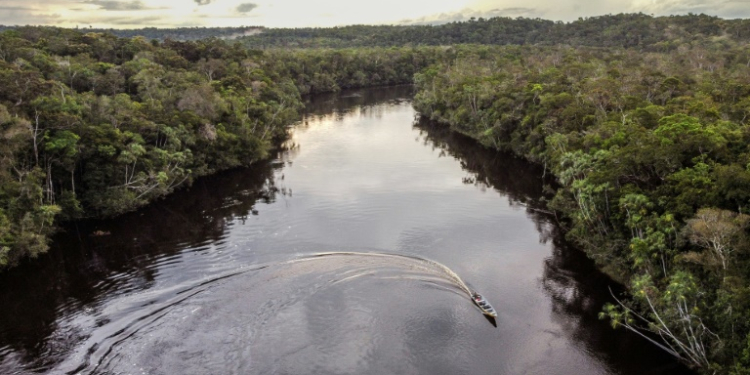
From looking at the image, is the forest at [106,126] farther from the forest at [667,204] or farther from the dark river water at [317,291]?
the forest at [667,204]

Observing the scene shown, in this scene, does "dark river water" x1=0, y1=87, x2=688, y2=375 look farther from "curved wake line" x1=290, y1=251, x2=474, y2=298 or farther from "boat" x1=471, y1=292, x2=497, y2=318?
"boat" x1=471, y1=292, x2=497, y2=318

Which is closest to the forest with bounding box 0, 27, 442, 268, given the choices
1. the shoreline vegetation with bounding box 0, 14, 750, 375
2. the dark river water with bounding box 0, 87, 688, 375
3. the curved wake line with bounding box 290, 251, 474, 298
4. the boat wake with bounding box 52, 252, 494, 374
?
the shoreline vegetation with bounding box 0, 14, 750, 375

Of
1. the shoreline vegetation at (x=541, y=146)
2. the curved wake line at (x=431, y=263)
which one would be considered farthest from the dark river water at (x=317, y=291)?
the shoreline vegetation at (x=541, y=146)

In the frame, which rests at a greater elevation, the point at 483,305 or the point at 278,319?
the point at 483,305

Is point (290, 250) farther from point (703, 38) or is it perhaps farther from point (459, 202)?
point (703, 38)

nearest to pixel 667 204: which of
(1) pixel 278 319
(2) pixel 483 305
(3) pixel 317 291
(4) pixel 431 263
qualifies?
(2) pixel 483 305

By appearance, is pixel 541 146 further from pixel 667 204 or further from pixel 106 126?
pixel 106 126
